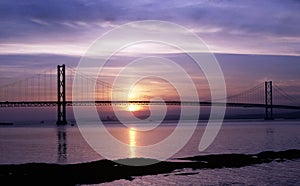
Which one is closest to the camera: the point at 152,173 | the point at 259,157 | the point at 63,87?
the point at 152,173

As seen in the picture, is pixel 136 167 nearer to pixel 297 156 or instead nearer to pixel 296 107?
pixel 297 156

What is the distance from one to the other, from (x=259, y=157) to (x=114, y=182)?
1369 cm

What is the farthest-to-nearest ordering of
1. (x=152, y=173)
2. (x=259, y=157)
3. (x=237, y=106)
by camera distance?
(x=237, y=106) < (x=259, y=157) < (x=152, y=173)

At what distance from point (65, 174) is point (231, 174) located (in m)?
8.61

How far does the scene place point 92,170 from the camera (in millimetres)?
24406

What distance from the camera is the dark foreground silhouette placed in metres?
21.4

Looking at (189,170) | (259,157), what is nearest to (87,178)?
(189,170)

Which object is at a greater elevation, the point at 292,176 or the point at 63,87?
the point at 63,87

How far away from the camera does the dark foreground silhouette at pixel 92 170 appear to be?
70.2ft

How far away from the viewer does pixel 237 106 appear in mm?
110688

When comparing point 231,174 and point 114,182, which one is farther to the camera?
point 231,174

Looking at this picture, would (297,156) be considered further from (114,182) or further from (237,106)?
(237,106)

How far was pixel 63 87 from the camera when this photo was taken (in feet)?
329

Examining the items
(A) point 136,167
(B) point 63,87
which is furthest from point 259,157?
(B) point 63,87
